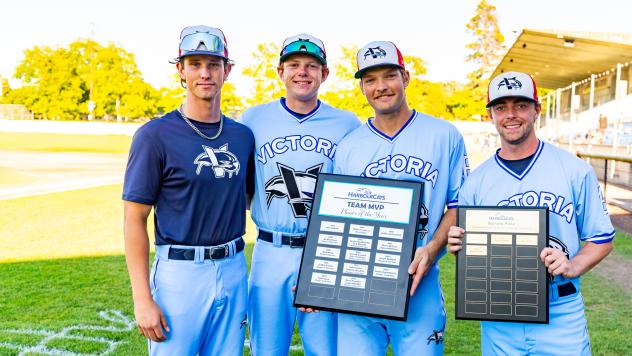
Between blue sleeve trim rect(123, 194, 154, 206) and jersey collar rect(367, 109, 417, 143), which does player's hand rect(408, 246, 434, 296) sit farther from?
blue sleeve trim rect(123, 194, 154, 206)

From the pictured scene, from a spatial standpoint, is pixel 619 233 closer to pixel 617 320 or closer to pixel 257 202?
pixel 617 320

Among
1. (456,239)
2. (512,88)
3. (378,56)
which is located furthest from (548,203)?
(378,56)

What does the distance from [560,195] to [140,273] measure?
91.2 inches

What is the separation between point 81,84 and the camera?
76938 millimetres

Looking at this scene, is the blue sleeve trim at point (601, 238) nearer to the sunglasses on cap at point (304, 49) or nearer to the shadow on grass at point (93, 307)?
the sunglasses on cap at point (304, 49)

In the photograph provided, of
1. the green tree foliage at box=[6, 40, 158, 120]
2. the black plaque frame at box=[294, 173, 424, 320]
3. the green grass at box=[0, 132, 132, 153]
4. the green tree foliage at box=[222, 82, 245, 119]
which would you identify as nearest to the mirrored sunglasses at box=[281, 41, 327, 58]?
the black plaque frame at box=[294, 173, 424, 320]

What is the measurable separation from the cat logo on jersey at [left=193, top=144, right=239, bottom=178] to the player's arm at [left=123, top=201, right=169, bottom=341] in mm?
388

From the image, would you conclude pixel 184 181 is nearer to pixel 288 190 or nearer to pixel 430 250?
pixel 288 190

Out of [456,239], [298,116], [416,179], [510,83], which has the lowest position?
[456,239]

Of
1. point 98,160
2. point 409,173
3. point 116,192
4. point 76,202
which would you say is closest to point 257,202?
point 409,173

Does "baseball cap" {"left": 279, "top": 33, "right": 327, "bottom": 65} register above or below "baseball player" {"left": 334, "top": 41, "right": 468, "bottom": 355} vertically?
above

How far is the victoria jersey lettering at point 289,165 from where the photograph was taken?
3824 millimetres

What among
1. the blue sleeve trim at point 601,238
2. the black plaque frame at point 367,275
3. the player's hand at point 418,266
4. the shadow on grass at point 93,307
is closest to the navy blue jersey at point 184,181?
the black plaque frame at point 367,275

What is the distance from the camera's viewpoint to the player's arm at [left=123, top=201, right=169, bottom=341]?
2996 mm
